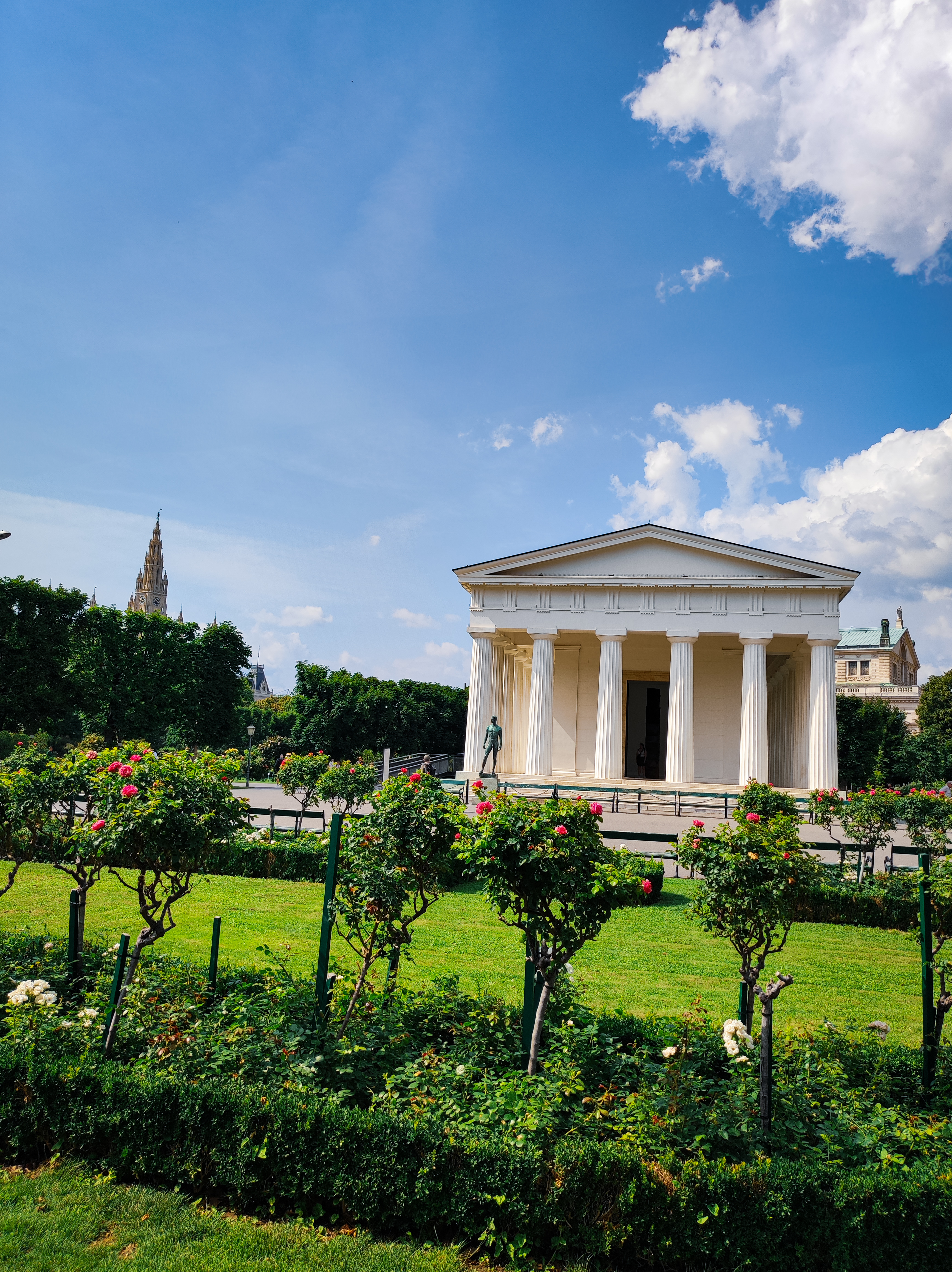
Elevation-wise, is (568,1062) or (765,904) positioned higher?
(765,904)

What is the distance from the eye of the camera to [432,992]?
721cm

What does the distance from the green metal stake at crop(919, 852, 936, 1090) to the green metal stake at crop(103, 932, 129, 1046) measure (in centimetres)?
659

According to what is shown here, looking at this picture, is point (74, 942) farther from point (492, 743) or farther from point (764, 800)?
point (492, 743)

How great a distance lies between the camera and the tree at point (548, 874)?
5.41 m

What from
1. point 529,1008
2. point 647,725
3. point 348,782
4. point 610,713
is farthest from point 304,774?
point 647,725

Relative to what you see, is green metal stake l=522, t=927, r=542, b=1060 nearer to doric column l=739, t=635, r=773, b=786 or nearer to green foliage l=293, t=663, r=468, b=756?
doric column l=739, t=635, r=773, b=786

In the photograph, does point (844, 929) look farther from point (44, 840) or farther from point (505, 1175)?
point (44, 840)

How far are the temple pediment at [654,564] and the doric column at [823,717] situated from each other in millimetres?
3146

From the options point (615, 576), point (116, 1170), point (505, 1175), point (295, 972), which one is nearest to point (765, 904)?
point (505, 1175)

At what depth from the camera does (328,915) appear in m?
6.33

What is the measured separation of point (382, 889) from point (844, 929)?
1078 cm

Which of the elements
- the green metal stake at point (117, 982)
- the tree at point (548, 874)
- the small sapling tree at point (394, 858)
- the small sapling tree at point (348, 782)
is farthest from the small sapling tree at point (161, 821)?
the small sapling tree at point (348, 782)

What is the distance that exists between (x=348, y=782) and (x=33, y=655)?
2640 cm

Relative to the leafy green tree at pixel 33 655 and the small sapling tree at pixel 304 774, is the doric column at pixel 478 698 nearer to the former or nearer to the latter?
the small sapling tree at pixel 304 774
